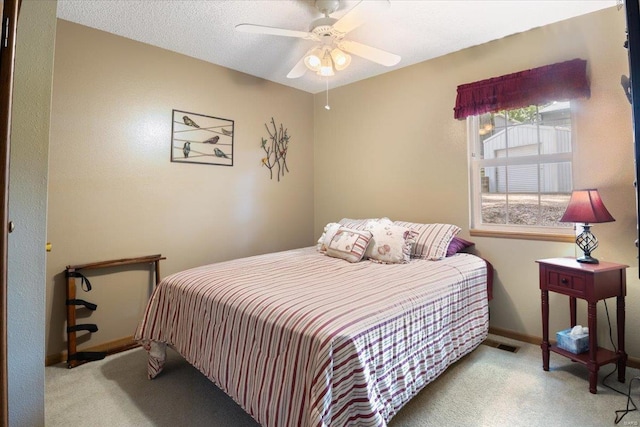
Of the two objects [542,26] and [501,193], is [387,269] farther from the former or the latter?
[542,26]

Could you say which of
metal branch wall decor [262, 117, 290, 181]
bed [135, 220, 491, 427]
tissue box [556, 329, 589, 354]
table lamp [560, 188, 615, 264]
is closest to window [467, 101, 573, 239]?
table lamp [560, 188, 615, 264]

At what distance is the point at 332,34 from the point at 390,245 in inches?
62.0

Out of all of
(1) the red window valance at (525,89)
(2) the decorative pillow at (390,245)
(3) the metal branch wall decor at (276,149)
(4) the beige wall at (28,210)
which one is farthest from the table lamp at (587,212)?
(4) the beige wall at (28,210)

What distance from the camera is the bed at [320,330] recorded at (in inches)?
50.3

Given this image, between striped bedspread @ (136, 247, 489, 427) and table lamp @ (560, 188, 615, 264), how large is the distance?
66 cm

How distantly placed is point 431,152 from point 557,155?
1.00 metres

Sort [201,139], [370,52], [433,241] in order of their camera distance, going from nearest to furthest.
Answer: [370,52] → [433,241] → [201,139]

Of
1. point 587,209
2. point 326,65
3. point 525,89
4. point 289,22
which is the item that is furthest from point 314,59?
point 587,209

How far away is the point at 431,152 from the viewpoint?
314cm

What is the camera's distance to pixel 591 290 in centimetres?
191

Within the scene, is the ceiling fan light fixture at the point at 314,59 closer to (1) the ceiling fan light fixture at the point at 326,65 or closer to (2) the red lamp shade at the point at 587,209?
(1) the ceiling fan light fixture at the point at 326,65

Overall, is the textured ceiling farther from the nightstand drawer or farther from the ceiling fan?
the nightstand drawer

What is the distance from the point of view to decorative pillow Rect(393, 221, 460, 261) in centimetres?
262

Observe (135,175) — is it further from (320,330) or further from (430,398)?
(430,398)
